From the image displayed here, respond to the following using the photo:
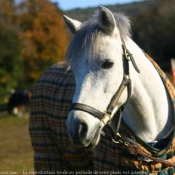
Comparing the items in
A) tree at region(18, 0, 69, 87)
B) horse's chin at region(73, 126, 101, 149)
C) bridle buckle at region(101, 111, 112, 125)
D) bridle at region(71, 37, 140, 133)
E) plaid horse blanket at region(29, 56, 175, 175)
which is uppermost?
bridle at region(71, 37, 140, 133)

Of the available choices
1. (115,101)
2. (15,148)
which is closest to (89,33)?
(115,101)

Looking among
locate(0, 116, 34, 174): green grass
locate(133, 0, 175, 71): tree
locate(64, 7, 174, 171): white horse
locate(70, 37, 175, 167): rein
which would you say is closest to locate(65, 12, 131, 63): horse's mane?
locate(64, 7, 174, 171): white horse

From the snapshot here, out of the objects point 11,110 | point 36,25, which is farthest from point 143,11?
point 11,110

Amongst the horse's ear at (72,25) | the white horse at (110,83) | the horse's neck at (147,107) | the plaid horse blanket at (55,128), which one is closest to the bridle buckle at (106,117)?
the white horse at (110,83)

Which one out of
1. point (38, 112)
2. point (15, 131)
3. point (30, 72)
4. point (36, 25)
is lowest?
point (30, 72)

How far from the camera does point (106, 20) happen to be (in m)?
3.21

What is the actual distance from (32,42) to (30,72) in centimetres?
295

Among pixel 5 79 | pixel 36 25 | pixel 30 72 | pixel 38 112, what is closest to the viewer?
pixel 38 112

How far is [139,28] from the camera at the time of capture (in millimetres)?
42938

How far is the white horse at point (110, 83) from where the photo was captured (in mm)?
3059

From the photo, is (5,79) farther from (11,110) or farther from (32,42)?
(11,110)

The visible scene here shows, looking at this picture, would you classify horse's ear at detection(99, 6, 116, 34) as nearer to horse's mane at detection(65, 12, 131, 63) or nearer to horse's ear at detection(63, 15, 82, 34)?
horse's mane at detection(65, 12, 131, 63)

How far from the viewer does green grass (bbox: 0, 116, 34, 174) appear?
805cm

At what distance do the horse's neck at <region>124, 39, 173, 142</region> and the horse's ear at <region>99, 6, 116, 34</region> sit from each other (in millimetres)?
257
